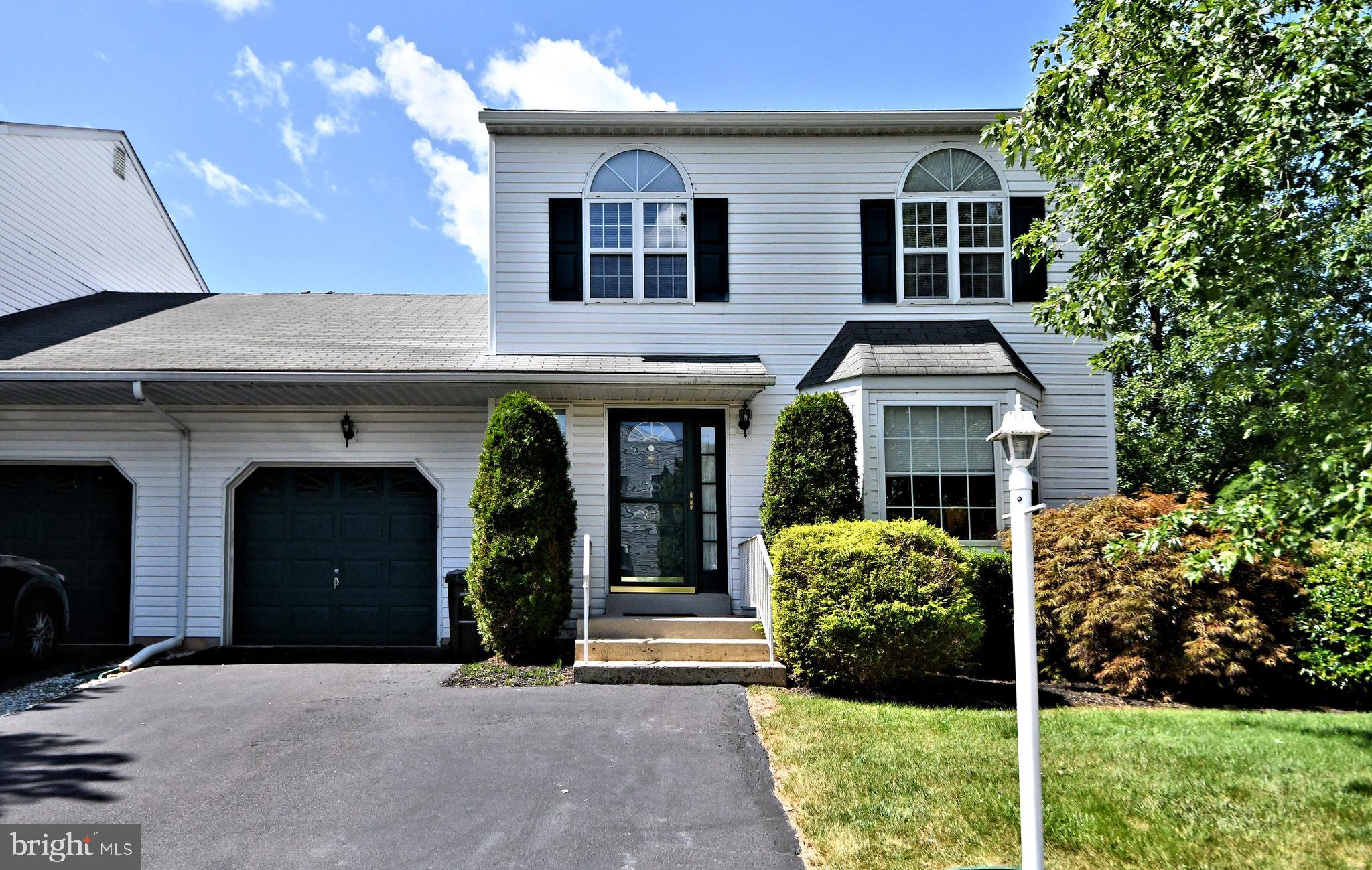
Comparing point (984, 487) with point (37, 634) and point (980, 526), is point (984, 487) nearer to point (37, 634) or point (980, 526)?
point (980, 526)

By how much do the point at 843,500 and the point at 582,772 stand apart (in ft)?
13.7

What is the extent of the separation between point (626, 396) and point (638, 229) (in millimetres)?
2163

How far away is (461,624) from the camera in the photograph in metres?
8.30

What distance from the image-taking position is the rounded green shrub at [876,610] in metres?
6.42

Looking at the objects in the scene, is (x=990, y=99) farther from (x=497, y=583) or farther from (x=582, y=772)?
(x=582, y=772)

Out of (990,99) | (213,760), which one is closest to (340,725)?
(213,760)

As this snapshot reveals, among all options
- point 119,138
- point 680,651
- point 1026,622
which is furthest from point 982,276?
point 119,138

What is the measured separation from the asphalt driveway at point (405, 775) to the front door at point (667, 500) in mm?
2279

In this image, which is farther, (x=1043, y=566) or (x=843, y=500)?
(x=843, y=500)

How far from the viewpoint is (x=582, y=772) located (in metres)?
4.91

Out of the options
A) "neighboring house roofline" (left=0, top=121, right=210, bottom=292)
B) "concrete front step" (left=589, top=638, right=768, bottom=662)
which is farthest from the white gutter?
"neighboring house roofline" (left=0, top=121, right=210, bottom=292)

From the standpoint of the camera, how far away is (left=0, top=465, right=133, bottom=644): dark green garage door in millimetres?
9148

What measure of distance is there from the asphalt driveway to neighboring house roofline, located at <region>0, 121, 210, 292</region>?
30.7ft

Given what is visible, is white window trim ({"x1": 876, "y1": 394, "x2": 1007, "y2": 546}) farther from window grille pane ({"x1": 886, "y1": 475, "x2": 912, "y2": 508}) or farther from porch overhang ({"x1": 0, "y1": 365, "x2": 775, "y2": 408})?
porch overhang ({"x1": 0, "y1": 365, "x2": 775, "y2": 408})
